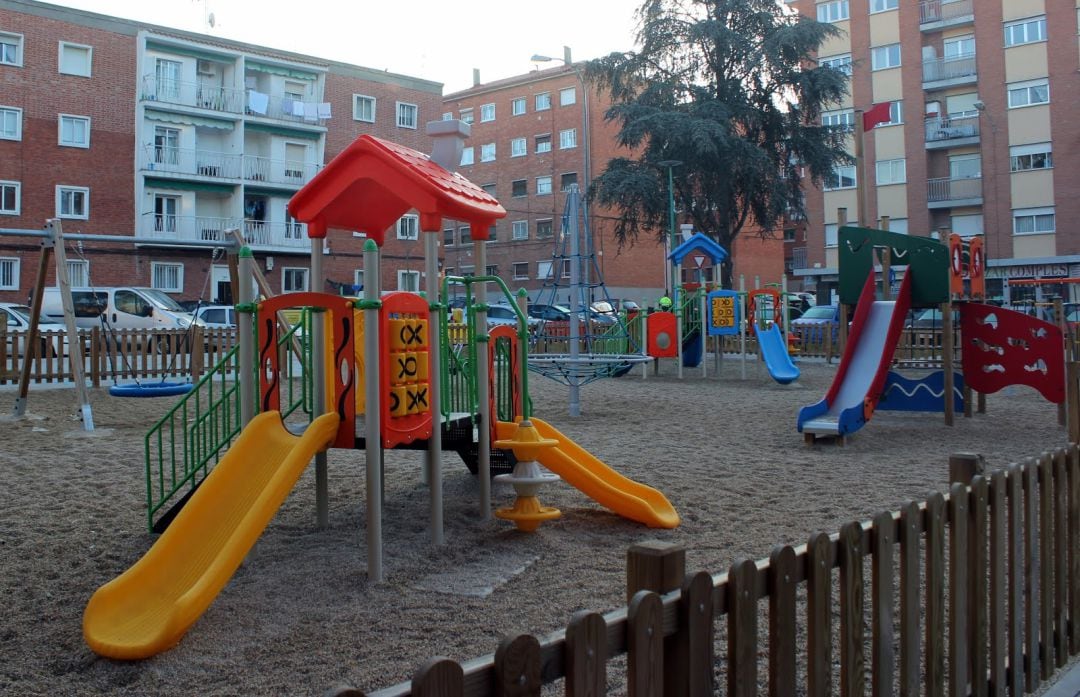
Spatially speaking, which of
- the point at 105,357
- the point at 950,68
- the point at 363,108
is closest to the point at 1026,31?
the point at 950,68

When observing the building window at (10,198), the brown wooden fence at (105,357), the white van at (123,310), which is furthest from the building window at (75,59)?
the brown wooden fence at (105,357)

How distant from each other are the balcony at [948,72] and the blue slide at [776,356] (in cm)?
2891

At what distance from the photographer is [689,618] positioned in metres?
1.87

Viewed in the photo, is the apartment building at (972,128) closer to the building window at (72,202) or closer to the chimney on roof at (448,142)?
the building window at (72,202)

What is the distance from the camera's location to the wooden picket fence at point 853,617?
1.66 m

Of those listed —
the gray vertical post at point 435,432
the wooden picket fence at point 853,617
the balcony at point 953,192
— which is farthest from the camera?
the balcony at point 953,192

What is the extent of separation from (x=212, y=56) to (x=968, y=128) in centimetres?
3137

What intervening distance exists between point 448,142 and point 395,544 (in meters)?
2.47

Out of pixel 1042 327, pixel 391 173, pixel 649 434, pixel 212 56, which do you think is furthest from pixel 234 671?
pixel 212 56

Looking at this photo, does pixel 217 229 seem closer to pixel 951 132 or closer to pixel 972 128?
pixel 951 132

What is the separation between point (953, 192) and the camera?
40.5 metres

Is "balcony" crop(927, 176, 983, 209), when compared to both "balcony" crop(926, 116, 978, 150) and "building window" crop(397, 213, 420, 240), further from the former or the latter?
"building window" crop(397, 213, 420, 240)

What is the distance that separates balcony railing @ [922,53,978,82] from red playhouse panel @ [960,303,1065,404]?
34288 millimetres

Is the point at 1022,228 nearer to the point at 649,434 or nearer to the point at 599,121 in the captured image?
the point at 599,121
